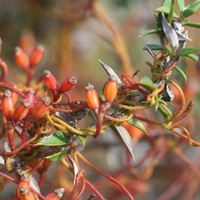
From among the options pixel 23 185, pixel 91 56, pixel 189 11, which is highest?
pixel 189 11

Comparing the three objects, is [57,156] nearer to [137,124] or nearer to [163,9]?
[137,124]

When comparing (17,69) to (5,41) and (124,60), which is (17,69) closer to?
(5,41)

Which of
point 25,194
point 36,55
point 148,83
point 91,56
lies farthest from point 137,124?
point 91,56

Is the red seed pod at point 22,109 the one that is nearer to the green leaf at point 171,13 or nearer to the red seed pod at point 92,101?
the red seed pod at point 92,101

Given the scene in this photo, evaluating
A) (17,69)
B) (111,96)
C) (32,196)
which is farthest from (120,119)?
(17,69)

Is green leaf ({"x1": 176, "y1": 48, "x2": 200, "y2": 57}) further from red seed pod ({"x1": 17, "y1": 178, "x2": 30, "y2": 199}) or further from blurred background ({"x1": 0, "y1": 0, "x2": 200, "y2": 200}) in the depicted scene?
blurred background ({"x1": 0, "y1": 0, "x2": 200, "y2": 200})

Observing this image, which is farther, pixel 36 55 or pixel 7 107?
pixel 36 55
